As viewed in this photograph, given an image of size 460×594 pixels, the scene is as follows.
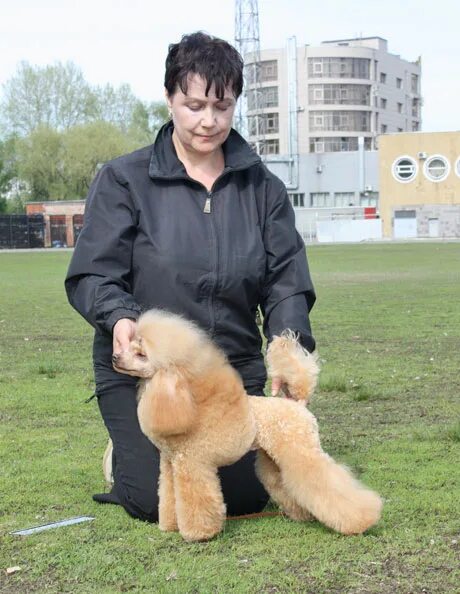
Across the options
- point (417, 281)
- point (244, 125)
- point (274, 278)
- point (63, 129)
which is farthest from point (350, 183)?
point (274, 278)

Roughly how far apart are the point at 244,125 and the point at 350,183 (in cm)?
1281

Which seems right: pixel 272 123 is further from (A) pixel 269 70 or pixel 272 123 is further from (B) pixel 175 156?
(B) pixel 175 156

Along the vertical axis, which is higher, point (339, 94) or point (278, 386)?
point (339, 94)

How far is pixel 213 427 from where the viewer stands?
14.3 ft

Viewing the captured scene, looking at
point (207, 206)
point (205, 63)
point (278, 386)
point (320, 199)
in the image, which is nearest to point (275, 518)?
point (278, 386)

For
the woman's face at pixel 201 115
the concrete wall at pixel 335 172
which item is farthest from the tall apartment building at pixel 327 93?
the woman's face at pixel 201 115

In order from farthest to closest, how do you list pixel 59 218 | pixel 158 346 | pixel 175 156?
pixel 59 218
pixel 175 156
pixel 158 346

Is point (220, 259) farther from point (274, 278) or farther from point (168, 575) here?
point (168, 575)

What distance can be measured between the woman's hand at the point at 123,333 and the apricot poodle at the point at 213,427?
7 cm

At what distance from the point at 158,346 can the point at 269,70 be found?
122601 millimetres

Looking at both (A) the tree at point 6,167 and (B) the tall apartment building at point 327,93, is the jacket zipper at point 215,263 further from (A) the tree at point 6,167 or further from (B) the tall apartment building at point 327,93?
(B) the tall apartment building at point 327,93

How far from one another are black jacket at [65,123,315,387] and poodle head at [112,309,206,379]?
54cm

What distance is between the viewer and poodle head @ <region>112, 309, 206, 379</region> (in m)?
4.09

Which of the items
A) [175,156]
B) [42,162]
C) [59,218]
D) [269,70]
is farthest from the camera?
[269,70]
